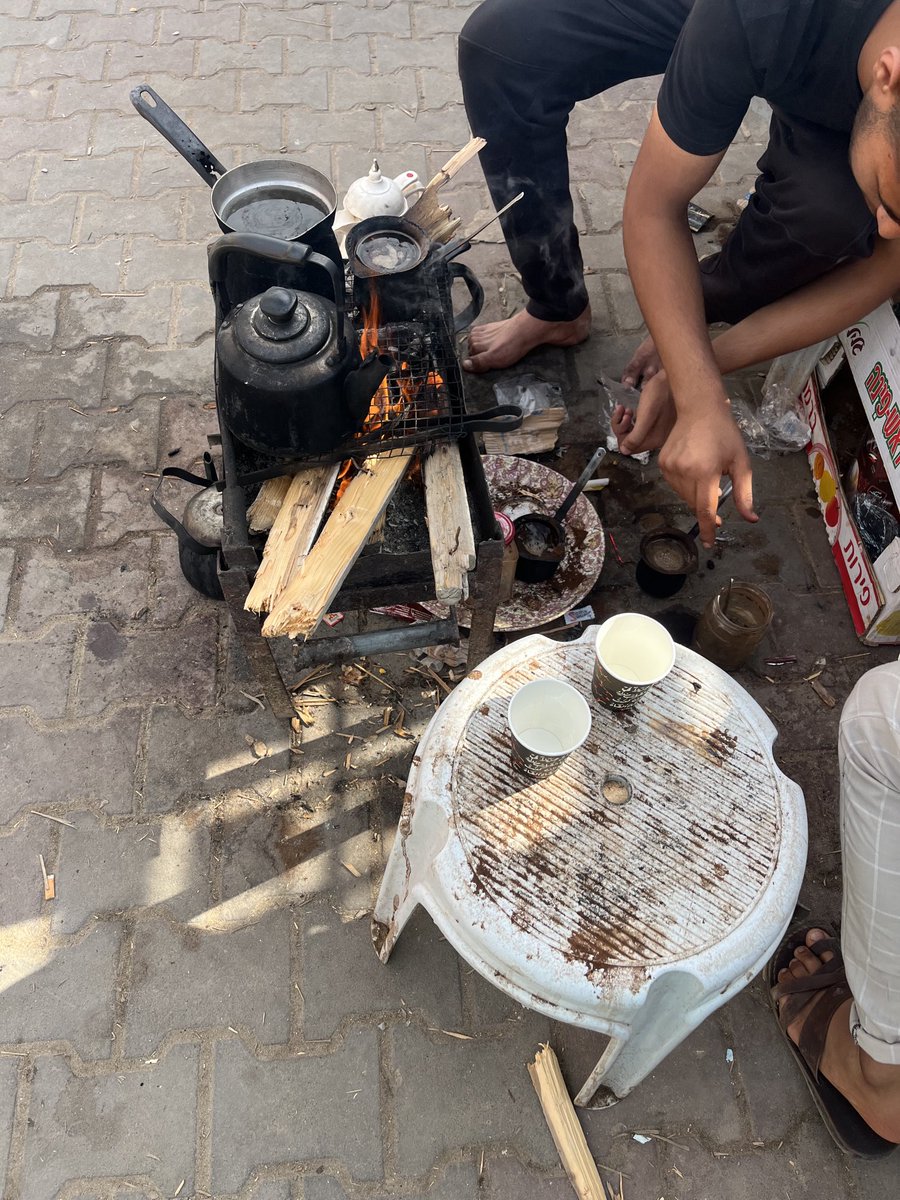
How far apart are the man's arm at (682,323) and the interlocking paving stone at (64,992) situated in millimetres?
2357

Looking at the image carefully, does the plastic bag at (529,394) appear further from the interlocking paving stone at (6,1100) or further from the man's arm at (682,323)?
the interlocking paving stone at (6,1100)

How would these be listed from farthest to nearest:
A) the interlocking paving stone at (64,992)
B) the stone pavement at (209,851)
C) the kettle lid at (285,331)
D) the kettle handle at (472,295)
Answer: the kettle handle at (472,295), the interlocking paving stone at (64,992), the stone pavement at (209,851), the kettle lid at (285,331)

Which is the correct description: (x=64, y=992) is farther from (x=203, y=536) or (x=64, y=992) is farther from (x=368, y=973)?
(x=203, y=536)

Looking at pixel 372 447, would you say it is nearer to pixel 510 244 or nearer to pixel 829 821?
pixel 510 244

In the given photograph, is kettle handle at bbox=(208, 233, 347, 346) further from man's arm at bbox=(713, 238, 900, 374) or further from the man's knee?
the man's knee

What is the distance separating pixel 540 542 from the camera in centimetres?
311

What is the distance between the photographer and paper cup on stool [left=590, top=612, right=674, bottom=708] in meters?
2.09

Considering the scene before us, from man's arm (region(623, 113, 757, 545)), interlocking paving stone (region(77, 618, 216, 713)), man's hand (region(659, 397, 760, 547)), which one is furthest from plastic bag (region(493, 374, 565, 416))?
interlocking paving stone (region(77, 618, 216, 713))

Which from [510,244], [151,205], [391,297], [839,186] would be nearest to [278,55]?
[151,205]

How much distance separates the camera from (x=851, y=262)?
2.79 metres

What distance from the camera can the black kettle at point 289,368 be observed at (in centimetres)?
204

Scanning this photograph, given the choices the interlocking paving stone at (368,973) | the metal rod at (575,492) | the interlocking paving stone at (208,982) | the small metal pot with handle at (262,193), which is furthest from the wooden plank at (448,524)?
the interlocking paving stone at (208,982)

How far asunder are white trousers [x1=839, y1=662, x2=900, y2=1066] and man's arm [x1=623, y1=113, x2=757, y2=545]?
28.7 inches

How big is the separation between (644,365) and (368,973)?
252cm
